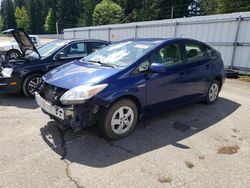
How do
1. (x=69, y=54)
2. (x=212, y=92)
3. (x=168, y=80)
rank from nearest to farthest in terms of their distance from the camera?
(x=168, y=80) → (x=212, y=92) → (x=69, y=54)

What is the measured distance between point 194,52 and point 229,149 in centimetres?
218

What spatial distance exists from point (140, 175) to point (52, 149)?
1367mm

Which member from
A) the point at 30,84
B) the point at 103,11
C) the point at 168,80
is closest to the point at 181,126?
the point at 168,80

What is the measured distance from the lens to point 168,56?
171 inches

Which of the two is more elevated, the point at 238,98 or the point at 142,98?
the point at 142,98

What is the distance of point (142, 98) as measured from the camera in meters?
3.84

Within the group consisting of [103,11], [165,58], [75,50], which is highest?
[103,11]

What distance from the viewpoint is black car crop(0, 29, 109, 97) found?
5531mm

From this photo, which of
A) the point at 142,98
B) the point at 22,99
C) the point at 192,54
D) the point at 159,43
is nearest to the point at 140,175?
the point at 142,98

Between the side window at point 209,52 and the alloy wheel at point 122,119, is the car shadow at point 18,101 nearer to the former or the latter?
the alloy wheel at point 122,119

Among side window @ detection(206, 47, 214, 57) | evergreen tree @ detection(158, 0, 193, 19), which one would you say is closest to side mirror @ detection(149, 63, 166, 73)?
side window @ detection(206, 47, 214, 57)

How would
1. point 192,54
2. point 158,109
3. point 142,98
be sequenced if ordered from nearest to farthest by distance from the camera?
point 142,98 < point 158,109 < point 192,54

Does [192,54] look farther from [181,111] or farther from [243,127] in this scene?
[243,127]

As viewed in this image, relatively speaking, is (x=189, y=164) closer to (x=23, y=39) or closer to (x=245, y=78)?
(x=23, y=39)
